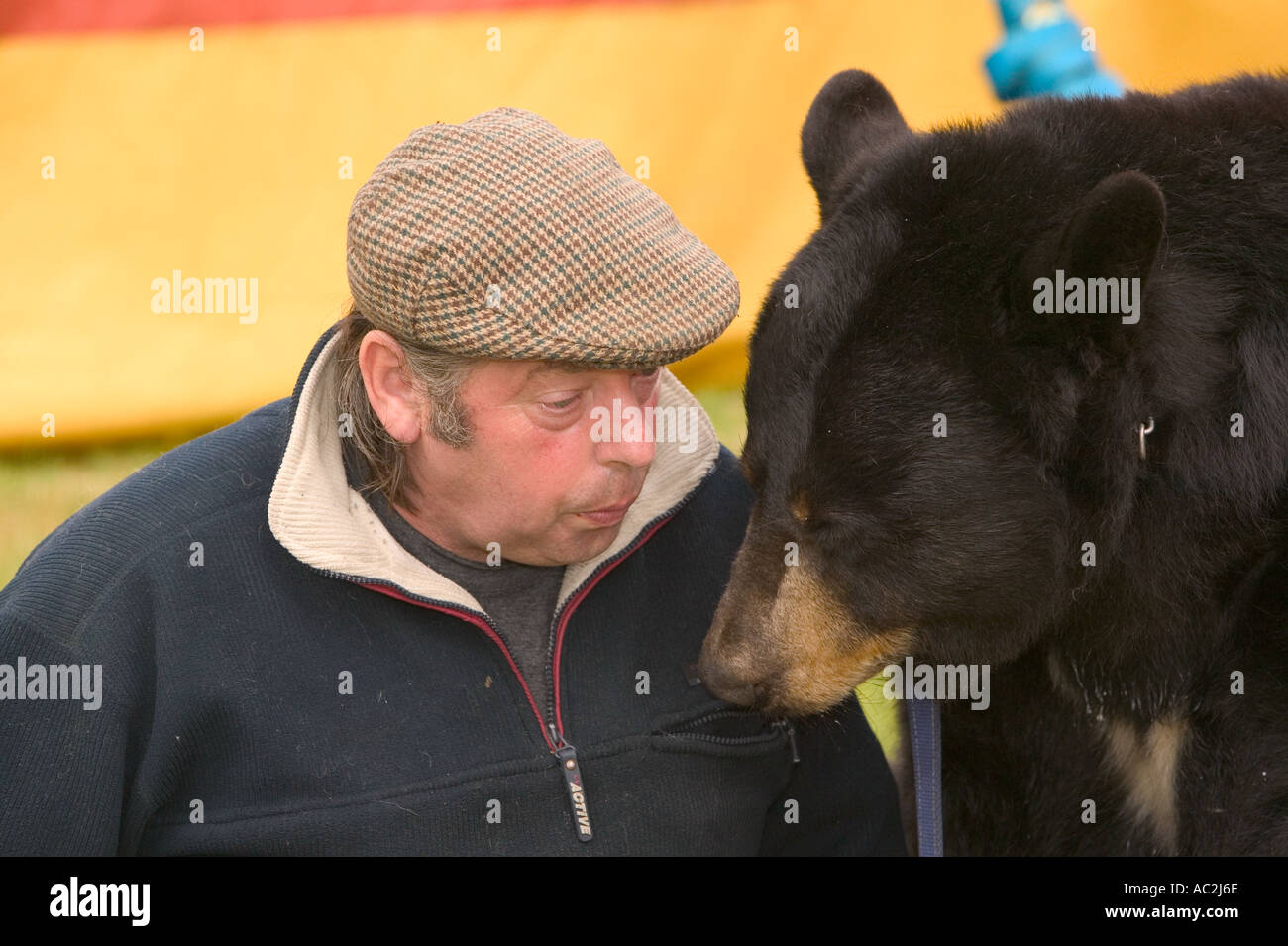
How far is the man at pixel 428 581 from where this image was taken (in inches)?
101

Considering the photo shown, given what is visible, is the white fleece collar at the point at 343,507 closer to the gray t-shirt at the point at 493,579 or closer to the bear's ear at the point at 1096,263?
the gray t-shirt at the point at 493,579

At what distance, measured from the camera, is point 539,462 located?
275 centimetres

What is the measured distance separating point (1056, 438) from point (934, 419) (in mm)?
220

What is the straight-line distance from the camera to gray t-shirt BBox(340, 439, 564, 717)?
2.93 metres

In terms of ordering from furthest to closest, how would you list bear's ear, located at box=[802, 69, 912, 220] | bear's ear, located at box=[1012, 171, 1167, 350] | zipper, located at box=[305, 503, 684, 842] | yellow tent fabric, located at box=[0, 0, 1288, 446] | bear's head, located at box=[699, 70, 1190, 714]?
yellow tent fabric, located at box=[0, 0, 1288, 446] < bear's ear, located at box=[802, 69, 912, 220] < zipper, located at box=[305, 503, 684, 842] < bear's head, located at box=[699, 70, 1190, 714] < bear's ear, located at box=[1012, 171, 1167, 350]

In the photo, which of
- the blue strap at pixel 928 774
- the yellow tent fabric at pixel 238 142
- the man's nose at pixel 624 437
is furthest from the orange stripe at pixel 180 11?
the blue strap at pixel 928 774

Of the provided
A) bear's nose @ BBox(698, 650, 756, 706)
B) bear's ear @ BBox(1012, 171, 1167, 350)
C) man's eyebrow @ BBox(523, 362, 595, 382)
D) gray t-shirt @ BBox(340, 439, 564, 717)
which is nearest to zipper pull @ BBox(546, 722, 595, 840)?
gray t-shirt @ BBox(340, 439, 564, 717)

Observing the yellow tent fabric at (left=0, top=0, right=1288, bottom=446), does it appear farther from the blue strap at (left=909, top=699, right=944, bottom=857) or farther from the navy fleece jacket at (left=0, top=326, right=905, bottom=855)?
the blue strap at (left=909, top=699, right=944, bottom=857)

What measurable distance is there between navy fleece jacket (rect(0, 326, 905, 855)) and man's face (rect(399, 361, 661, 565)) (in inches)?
5.3

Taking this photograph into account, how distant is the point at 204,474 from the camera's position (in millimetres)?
2836

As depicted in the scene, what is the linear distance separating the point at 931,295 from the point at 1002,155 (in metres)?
0.31

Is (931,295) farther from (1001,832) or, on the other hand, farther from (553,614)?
(1001,832)

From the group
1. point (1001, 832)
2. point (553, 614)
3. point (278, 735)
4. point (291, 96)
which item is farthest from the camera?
point (291, 96)
